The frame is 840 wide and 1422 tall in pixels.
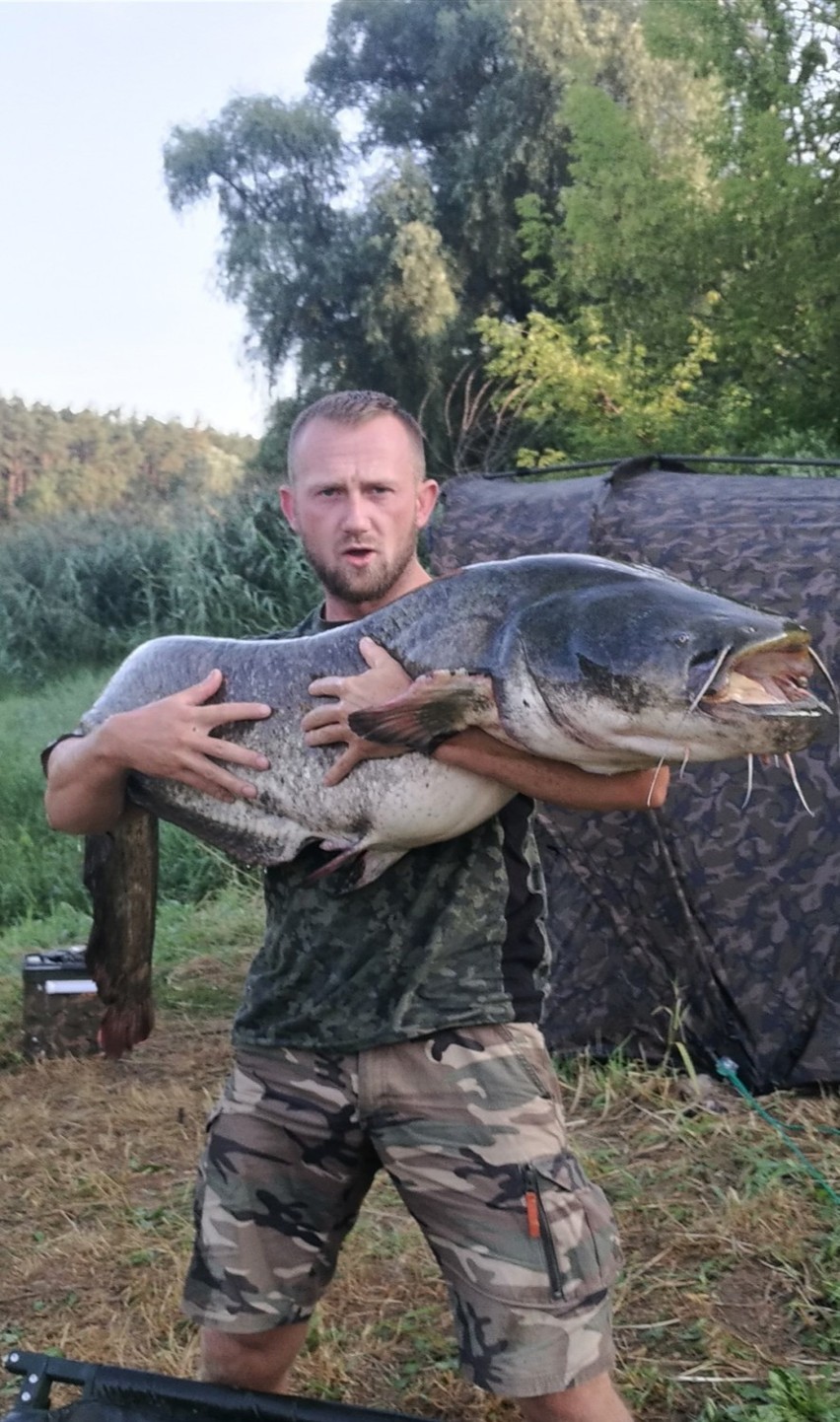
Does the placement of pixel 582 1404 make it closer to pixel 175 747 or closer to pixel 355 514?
pixel 175 747

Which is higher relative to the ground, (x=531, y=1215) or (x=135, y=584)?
(x=135, y=584)

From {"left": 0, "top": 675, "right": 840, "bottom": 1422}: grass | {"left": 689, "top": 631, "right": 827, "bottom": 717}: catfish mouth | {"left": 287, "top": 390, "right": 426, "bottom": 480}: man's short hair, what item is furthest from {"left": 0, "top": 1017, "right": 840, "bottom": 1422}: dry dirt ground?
{"left": 287, "top": 390, "right": 426, "bottom": 480}: man's short hair

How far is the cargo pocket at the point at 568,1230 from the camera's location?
1858mm

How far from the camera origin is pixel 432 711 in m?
1.80

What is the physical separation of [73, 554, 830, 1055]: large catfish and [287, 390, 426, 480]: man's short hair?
1.22ft

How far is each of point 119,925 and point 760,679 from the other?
1.26m

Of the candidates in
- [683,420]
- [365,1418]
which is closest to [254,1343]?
[365,1418]

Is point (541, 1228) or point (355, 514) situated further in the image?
point (355, 514)

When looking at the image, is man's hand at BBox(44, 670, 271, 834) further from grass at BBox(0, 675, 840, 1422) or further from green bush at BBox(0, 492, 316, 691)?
green bush at BBox(0, 492, 316, 691)

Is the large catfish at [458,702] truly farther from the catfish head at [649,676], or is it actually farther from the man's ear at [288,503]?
the man's ear at [288,503]

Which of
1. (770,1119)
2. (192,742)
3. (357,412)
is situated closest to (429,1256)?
(770,1119)

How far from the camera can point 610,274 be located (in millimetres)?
15219

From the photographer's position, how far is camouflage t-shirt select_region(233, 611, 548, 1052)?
2012 millimetres

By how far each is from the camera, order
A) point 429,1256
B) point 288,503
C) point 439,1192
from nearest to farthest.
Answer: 1. point 439,1192
2. point 288,503
3. point 429,1256
